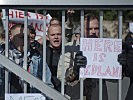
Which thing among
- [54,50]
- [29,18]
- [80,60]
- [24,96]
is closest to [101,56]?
[80,60]

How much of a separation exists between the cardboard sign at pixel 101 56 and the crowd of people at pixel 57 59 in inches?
2.7

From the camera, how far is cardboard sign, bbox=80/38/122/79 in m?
3.32

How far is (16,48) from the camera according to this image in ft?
11.5

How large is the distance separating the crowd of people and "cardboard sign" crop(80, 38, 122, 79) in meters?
0.07

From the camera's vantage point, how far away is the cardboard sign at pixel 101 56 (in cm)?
332

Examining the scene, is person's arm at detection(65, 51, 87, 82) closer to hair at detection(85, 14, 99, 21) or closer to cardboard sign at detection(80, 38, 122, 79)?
cardboard sign at detection(80, 38, 122, 79)

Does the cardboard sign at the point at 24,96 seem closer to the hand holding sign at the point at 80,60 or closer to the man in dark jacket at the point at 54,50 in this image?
the man in dark jacket at the point at 54,50

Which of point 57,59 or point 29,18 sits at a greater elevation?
point 29,18

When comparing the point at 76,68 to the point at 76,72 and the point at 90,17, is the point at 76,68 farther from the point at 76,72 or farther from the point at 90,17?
the point at 90,17

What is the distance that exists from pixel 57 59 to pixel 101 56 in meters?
0.39

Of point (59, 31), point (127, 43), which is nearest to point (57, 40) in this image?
point (59, 31)

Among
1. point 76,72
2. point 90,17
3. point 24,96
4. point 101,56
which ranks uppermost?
point 90,17

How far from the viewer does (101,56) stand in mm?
3324

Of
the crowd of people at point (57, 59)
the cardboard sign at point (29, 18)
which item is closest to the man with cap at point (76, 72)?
the crowd of people at point (57, 59)
